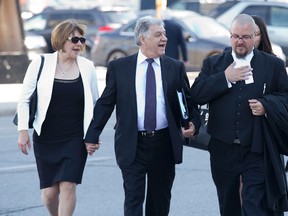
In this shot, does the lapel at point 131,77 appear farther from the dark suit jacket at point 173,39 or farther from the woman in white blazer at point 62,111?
the dark suit jacket at point 173,39

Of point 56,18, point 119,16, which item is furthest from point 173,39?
point 56,18

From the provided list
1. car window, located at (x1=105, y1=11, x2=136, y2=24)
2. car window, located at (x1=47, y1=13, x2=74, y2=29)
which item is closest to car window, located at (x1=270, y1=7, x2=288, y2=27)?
car window, located at (x1=105, y1=11, x2=136, y2=24)

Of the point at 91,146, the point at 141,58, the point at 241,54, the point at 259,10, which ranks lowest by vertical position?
the point at 259,10

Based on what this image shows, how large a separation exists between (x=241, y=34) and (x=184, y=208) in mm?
2880

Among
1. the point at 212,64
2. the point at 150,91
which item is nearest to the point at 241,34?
the point at 212,64

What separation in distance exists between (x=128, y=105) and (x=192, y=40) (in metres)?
16.7

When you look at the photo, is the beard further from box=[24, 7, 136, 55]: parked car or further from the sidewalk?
box=[24, 7, 136, 55]: parked car

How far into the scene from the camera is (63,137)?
7105 mm

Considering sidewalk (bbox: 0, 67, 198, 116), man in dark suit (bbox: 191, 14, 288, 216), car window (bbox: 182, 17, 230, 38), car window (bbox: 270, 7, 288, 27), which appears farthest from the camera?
car window (bbox: 270, 7, 288, 27)

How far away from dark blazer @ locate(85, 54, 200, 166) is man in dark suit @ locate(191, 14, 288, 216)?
7.2 inches

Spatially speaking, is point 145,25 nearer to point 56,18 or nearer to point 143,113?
point 143,113

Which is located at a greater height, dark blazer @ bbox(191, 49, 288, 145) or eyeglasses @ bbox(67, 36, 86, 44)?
eyeglasses @ bbox(67, 36, 86, 44)

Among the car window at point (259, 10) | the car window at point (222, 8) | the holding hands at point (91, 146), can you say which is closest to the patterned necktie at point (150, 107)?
the holding hands at point (91, 146)

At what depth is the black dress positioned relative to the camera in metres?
7.07
